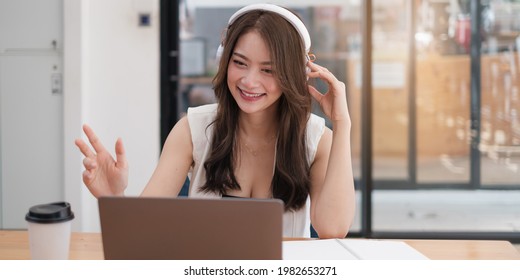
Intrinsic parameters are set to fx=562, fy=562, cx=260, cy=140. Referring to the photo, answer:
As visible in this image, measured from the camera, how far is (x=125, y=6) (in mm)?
3654

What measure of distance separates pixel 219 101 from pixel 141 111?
6.73ft

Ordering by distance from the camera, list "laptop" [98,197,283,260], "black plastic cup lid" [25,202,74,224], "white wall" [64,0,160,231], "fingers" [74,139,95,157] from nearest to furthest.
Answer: "laptop" [98,197,283,260], "black plastic cup lid" [25,202,74,224], "fingers" [74,139,95,157], "white wall" [64,0,160,231]

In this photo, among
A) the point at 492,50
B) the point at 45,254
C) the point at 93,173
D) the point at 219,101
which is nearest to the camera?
the point at 45,254

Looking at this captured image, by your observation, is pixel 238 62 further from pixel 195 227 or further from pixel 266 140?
pixel 195 227

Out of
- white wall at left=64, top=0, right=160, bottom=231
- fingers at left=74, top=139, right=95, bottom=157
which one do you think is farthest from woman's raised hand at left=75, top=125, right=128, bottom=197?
white wall at left=64, top=0, right=160, bottom=231

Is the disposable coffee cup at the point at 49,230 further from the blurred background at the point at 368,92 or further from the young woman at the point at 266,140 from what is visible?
the blurred background at the point at 368,92

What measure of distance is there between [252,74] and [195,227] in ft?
2.63

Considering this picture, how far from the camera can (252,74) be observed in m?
1.57

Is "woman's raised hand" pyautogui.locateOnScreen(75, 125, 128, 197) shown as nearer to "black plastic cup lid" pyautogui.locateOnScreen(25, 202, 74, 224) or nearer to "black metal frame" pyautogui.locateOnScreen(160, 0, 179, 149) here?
"black plastic cup lid" pyautogui.locateOnScreen(25, 202, 74, 224)

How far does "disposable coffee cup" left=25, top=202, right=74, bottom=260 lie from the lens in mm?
1012

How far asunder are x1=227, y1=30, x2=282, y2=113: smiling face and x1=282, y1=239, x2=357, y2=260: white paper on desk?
47cm

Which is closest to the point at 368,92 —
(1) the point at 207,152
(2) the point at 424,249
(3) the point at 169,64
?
(3) the point at 169,64

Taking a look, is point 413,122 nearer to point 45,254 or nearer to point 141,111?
point 141,111

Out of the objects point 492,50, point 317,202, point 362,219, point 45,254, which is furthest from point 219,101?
point 492,50
